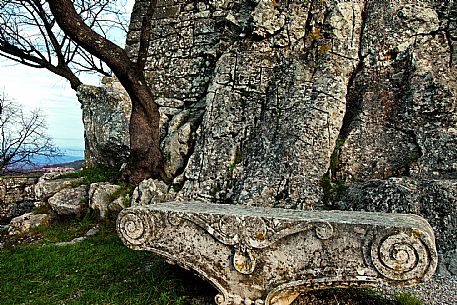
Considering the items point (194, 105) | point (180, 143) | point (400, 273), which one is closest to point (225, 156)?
point (180, 143)

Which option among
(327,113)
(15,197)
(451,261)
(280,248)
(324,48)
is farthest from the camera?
(15,197)

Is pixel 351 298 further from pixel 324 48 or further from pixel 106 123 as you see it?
pixel 106 123

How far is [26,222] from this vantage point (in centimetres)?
774

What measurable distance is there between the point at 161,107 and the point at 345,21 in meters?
4.14

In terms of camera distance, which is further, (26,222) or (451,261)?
(26,222)

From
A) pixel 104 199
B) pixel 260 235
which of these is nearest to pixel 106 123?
pixel 104 199

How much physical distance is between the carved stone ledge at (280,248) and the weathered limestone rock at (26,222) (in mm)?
4783

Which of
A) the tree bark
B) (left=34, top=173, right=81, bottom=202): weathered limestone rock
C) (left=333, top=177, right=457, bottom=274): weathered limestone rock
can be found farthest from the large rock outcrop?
(left=34, top=173, right=81, bottom=202): weathered limestone rock

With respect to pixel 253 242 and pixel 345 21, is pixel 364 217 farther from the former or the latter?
pixel 345 21

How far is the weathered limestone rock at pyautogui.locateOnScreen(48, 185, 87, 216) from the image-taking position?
7782 millimetres

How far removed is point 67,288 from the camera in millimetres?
4531

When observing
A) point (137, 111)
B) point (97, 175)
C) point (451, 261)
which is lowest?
point (451, 261)

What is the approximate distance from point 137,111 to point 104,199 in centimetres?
178

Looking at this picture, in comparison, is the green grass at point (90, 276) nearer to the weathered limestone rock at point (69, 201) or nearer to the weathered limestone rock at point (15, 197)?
the weathered limestone rock at point (69, 201)
